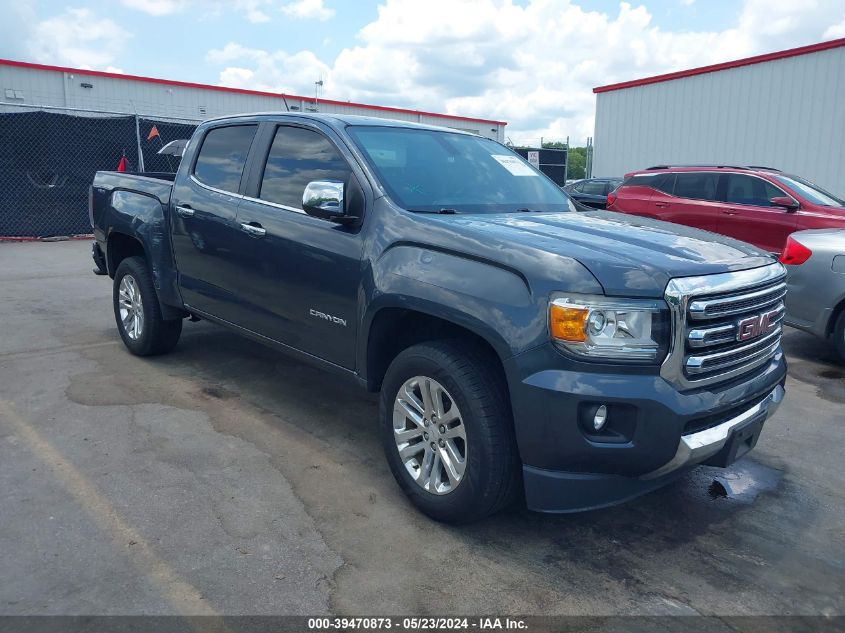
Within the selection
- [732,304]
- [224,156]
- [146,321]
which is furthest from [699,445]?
[146,321]

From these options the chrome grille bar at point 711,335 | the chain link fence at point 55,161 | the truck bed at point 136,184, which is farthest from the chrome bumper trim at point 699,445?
the chain link fence at point 55,161

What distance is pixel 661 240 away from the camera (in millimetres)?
3297

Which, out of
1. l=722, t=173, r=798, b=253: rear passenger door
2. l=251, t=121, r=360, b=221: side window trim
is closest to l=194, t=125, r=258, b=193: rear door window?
l=251, t=121, r=360, b=221: side window trim

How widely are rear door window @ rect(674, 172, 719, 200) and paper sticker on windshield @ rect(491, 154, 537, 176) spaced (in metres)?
6.58

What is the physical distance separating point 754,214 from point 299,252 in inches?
305

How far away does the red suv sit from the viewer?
920cm

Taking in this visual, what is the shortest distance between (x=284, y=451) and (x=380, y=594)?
1.51 meters

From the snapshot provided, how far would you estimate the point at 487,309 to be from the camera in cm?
294

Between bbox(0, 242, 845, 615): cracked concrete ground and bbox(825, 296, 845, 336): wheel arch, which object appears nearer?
bbox(0, 242, 845, 615): cracked concrete ground

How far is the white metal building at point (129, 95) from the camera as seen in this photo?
66.5 ft

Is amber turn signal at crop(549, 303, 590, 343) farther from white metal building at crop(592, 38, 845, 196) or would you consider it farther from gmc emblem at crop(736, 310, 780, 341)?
white metal building at crop(592, 38, 845, 196)

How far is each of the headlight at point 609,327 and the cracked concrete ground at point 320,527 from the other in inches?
37.8

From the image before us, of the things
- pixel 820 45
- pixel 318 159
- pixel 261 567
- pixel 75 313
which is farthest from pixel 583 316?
pixel 820 45

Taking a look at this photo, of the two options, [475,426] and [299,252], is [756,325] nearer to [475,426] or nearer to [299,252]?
[475,426]
